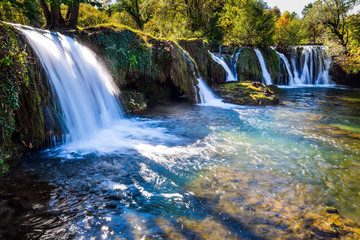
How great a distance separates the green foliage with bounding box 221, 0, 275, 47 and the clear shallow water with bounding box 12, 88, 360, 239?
1562 centimetres

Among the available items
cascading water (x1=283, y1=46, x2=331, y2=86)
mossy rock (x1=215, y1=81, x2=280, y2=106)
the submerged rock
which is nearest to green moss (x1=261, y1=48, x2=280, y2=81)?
cascading water (x1=283, y1=46, x2=331, y2=86)

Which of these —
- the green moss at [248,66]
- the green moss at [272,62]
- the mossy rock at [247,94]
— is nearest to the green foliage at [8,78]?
the mossy rock at [247,94]

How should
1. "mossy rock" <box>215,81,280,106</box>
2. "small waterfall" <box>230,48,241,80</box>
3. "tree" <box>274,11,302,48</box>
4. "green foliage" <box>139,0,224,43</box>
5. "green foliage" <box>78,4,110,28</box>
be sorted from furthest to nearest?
"green foliage" <box>78,4,110,28</box> → "tree" <box>274,11,302,48</box> → "green foliage" <box>139,0,224,43</box> → "small waterfall" <box>230,48,241,80</box> → "mossy rock" <box>215,81,280,106</box>

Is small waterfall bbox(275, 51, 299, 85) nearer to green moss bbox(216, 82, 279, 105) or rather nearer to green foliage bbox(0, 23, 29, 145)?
green moss bbox(216, 82, 279, 105)

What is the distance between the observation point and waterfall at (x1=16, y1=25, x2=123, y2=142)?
553cm

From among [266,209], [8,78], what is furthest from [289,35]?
[8,78]

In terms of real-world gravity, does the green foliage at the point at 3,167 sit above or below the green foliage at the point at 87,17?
below

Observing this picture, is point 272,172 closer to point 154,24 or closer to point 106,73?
point 106,73

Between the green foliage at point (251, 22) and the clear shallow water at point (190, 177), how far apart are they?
15622 mm

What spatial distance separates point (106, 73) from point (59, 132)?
11.8 ft

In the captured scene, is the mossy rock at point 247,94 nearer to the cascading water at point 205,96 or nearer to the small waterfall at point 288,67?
the cascading water at point 205,96

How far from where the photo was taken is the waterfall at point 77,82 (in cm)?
553

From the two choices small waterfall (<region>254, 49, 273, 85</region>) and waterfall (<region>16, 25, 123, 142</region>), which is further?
small waterfall (<region>254, 49, 273, 85</region>)

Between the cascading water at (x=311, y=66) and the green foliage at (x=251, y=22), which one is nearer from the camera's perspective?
the green foliage at (x=251, y=22)
